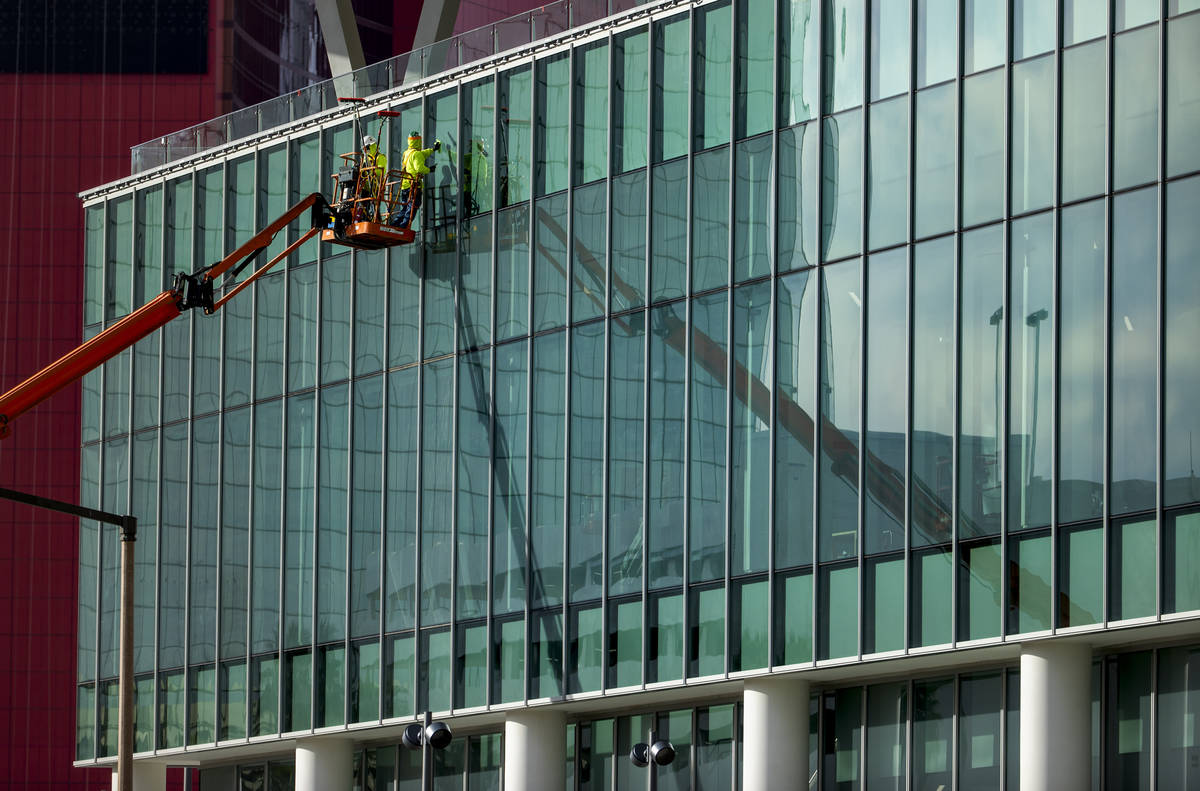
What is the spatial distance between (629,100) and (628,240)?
2659 millimetres

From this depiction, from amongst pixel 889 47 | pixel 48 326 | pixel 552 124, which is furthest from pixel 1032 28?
pixel 48 326

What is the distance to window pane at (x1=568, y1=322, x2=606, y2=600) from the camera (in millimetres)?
40406

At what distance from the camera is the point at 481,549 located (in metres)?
42.6

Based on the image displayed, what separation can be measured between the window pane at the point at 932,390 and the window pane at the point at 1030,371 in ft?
3.78

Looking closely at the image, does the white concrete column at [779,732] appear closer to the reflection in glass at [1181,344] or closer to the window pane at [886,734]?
the window pane at [886,734]

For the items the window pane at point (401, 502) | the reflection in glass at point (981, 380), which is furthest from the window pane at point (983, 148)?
the window pane at point (401, 502)

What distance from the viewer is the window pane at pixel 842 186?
36594 mm

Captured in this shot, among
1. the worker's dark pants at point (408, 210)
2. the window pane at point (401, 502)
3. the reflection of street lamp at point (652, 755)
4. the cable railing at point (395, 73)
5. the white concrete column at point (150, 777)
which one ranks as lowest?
the white concrete column at point (150, 777)

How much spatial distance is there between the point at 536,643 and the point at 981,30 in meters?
14.4

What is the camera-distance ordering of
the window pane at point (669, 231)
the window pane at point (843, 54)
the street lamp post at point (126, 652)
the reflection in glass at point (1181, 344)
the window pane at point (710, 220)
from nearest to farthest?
the street lamp post at point (126, 652), the reflection in glass at point (1181, 344), the window pane at point (843, 54), the window pane at point (710, 220), the window pane at point (669, 231)

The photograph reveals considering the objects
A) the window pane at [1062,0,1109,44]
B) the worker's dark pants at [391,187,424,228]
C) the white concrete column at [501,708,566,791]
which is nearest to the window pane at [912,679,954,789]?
the white concrete column at [501,708,566,791]

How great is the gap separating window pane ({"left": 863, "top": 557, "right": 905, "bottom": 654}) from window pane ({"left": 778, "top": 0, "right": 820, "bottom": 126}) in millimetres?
7959

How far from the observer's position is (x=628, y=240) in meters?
40.4

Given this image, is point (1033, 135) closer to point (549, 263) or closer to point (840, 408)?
point (840, 408)
